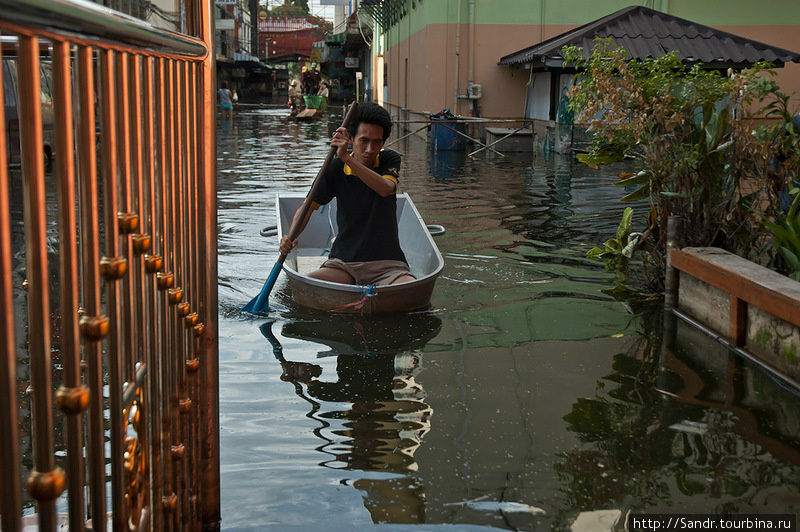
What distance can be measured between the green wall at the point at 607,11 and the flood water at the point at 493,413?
15.4 metres

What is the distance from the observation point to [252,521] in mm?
3174

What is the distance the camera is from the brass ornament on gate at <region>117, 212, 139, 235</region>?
5.89ft

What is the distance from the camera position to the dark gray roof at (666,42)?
60.0 ft

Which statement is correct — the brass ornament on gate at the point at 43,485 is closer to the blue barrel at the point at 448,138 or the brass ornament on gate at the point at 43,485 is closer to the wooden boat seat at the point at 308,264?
the wooden boat seat at the point at 308,264

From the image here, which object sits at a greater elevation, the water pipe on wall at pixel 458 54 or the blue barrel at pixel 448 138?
the water pipe on wall at pixel 458 54

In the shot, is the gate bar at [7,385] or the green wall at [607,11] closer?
the gate bar at [7,385]

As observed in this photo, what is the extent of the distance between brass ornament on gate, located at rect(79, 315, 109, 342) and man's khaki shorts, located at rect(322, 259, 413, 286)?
15.4 ft

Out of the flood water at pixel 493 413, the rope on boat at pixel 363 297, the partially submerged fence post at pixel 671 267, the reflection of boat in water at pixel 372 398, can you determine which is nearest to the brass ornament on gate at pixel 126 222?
the flood water at pixel 493 413

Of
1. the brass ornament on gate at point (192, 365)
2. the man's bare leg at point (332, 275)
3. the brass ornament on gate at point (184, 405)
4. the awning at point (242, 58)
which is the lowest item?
the man's bare leg at point (332, 275)

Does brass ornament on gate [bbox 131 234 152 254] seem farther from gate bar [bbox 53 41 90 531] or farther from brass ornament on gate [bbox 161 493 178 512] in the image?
brass ornament on gate [bbox 161 493 178 512]

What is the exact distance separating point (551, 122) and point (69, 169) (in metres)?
19.2

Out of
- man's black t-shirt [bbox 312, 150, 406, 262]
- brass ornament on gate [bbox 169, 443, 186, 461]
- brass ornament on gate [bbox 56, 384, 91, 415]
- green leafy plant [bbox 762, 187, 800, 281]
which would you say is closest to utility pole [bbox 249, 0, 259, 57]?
man's black t-shirt [bbox 312, 150, 406, 262]

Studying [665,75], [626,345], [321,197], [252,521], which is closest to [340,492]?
[252,521]

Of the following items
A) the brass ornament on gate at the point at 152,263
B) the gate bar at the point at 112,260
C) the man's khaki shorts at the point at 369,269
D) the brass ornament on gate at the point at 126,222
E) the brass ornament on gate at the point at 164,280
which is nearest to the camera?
the gate bar at the point at 112,260
